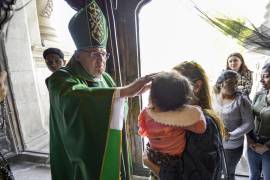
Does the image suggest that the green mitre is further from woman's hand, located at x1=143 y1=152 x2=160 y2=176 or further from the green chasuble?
woman's hand, located at x1=143 y1=152 x2=160 y2=176

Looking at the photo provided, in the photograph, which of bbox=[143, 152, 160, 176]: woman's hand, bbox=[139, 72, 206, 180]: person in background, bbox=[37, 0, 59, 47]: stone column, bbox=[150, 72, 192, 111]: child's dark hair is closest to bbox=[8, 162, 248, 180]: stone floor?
bbox=[143, 152, 160, 176]: woman's hand

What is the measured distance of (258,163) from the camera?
2090 mm

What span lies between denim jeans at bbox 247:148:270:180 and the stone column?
4605mm

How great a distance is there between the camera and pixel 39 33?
4918 millimetres

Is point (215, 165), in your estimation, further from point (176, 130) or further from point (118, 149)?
point (118, 149)

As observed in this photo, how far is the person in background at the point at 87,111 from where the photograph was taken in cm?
142

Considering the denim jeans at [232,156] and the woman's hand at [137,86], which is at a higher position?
the woman's hand at [137,86]

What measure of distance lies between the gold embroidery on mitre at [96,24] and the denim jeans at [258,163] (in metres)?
1.66

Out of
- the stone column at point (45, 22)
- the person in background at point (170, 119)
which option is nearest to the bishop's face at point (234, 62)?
the person in background at point (170, 119)

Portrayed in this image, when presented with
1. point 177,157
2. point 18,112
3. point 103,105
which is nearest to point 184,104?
point 177,157

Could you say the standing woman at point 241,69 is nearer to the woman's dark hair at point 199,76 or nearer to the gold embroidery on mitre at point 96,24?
the woman's dark hair at point 199,76

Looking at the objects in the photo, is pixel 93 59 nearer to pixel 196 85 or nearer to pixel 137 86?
pixel 137 86

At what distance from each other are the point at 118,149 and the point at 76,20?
98 centimetres

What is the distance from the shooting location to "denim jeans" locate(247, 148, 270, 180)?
194 centimetres
